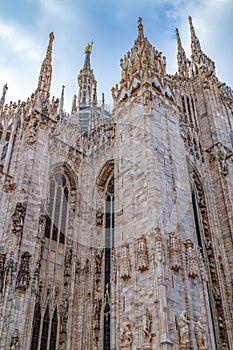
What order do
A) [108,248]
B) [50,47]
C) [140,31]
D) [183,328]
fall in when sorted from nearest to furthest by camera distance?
[183,328], [108,248], [140,31], [50,47]

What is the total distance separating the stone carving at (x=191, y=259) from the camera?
11.0 meters

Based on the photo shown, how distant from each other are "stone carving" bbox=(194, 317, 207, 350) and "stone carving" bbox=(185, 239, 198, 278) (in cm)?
143

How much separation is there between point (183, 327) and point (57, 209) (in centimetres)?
833

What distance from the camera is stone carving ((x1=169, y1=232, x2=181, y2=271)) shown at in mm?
10766

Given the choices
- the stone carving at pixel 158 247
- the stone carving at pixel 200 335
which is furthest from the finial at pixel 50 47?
the stone carving at pixel 200 335

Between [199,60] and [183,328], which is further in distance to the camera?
[199,60]

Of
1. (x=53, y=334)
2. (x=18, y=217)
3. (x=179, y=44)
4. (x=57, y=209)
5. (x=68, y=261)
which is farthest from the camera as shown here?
(x=179, y=44)

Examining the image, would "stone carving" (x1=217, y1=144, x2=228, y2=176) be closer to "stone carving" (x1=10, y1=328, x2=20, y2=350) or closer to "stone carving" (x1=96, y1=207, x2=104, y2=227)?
"stone carving" (x1=96, y1=207, x2=104, y2=227)

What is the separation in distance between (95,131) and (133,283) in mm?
11190

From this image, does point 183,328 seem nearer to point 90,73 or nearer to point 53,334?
point 53,334

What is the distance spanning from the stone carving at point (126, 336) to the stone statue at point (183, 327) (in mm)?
1454

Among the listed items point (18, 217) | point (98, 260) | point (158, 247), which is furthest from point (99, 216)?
point (158, 247)

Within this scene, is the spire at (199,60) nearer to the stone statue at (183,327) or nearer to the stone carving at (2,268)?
the stone statue at (183,327)

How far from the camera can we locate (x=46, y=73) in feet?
58.5
